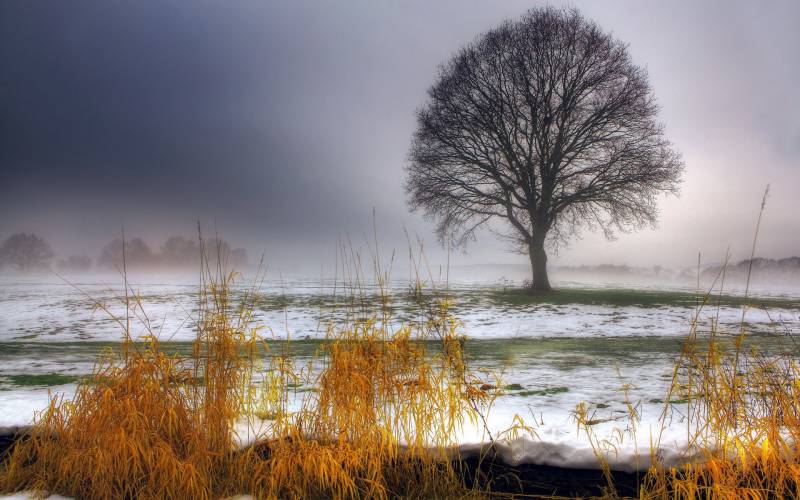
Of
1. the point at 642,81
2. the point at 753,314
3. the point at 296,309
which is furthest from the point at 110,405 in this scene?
the point at 642,81

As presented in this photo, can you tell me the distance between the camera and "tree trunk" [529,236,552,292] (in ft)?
63.6

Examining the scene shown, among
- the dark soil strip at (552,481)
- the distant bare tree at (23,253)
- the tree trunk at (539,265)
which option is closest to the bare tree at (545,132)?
the tree trunk at (539,265)

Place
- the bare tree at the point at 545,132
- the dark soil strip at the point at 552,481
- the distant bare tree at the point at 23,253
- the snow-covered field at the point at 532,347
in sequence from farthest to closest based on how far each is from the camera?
1. the distant bare tree at the point at 23,253
2. the bare tree at the point at 545,132
3. the snow-covered field at the point at 532,347
4. the dark soil strip at the point at 552,481

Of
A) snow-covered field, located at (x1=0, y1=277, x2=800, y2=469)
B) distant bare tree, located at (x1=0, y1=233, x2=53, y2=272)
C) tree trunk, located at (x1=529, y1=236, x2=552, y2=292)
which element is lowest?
snow-covered field, located at (x1=0, y1=277, x2=800, y2=469)

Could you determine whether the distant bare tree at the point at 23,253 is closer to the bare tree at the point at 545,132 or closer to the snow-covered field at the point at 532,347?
the snow-covered field at the point at 532,347

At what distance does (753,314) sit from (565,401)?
12526mm

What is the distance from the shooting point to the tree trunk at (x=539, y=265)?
763 inches

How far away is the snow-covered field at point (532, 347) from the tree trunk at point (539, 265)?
7.40 ft

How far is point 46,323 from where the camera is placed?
12.6m

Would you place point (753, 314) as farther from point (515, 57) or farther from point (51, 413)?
point (51, 413)

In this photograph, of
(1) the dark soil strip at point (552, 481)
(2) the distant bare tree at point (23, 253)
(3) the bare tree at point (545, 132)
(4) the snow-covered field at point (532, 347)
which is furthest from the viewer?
(2) the distant bare tree at point (23, 253)

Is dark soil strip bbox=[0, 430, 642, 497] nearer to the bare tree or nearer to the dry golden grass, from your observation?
the dry golden grass

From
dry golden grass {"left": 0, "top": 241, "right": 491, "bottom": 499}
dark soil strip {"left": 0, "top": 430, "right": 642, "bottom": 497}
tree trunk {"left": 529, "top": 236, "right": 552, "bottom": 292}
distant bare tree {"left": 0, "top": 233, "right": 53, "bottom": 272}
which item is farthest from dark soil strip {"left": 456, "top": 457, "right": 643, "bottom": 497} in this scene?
distant bare tree {"left": 0, "top": 233, "right": 53, "bottom": 272}

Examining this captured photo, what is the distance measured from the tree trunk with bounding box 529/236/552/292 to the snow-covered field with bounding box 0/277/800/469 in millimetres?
2257
